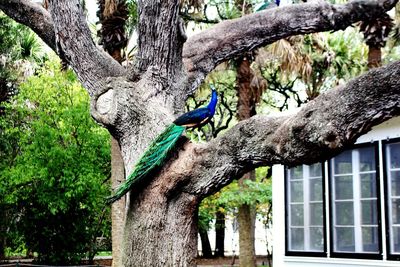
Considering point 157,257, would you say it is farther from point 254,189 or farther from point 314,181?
point 254,189

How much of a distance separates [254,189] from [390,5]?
8.22 meters

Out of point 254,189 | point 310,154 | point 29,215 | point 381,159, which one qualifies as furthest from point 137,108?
point 29,215

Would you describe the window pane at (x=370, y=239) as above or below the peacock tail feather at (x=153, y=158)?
below

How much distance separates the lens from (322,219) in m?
10.2

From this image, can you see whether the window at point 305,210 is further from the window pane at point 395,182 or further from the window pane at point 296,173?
the window pane at point 395,182

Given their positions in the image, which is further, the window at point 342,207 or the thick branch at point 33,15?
the window at point 342,207

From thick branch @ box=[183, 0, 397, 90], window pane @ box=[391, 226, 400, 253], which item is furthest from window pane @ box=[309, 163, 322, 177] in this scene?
thick branch @ box=[183, 0, 397, 90]

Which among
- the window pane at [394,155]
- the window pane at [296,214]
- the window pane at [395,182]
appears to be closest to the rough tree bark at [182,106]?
the window pane at [394,155]

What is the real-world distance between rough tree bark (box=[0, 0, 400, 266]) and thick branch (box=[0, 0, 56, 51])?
2cm

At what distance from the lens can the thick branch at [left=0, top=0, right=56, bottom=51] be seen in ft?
20.3

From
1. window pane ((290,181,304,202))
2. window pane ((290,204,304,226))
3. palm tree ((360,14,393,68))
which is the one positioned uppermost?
palm tree ((360,14,393,68))

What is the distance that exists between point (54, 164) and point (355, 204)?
678 centimetres

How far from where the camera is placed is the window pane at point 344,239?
9711mm

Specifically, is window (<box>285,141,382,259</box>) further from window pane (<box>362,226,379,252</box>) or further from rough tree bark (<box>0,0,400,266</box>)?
rough tree bark (<box>0,0,400,266</box>)
